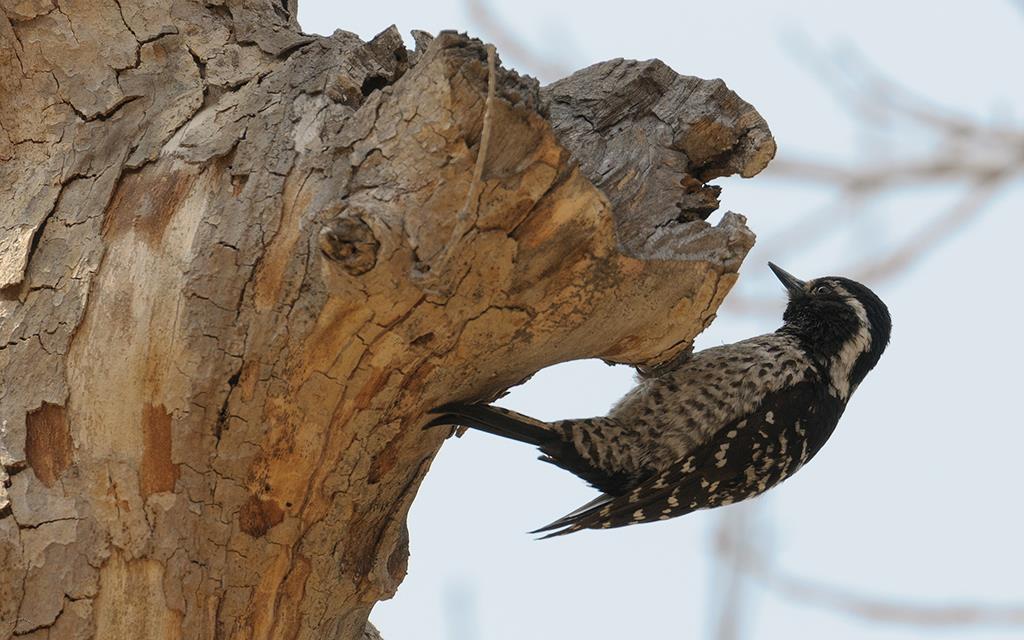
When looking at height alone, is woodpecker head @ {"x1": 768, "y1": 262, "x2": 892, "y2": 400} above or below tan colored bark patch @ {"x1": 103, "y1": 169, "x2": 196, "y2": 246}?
above

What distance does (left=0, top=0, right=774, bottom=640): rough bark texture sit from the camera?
2.32 metres

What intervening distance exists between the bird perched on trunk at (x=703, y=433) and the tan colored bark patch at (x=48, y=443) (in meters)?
1.43

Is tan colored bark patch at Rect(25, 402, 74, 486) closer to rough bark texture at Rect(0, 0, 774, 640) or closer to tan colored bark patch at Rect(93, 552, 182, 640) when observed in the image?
rough bark texture at Rect(0, 0, 774, 640)

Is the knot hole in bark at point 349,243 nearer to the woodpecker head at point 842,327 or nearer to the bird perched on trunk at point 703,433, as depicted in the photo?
the bird perched on trunk at point 703,433

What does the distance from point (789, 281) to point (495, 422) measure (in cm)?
194

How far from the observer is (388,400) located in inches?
102

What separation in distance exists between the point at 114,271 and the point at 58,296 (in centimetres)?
15

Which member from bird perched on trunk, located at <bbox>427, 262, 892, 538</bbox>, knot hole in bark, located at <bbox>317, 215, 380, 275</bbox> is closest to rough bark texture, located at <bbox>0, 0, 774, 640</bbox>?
knot hole in bark, located at <bbox>317, 215, 380, 275</bbox>

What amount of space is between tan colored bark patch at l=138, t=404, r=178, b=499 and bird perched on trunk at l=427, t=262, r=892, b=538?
4.12ft

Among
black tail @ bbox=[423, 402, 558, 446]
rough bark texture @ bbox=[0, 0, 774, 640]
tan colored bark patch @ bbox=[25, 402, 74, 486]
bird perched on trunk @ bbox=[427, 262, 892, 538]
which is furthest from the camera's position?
bird perched on trunk @ bbox=[427, 262, 892, 538]

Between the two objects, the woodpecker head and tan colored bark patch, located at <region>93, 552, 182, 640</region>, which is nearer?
tan colored bark patch, located at <region>93, 552, 182, 640</region>

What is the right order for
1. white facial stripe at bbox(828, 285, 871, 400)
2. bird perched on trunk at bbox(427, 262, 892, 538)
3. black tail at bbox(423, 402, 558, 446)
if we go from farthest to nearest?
white facial stripe at bbox(828, 285, 871, 400)
bird perched on trunk at bbox(427, 262, 892, 538)
black tail at bbox(423, 402, 558, 446)

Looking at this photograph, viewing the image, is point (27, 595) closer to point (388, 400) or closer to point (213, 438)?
point (213, 438)

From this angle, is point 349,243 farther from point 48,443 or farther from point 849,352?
point 849,352
